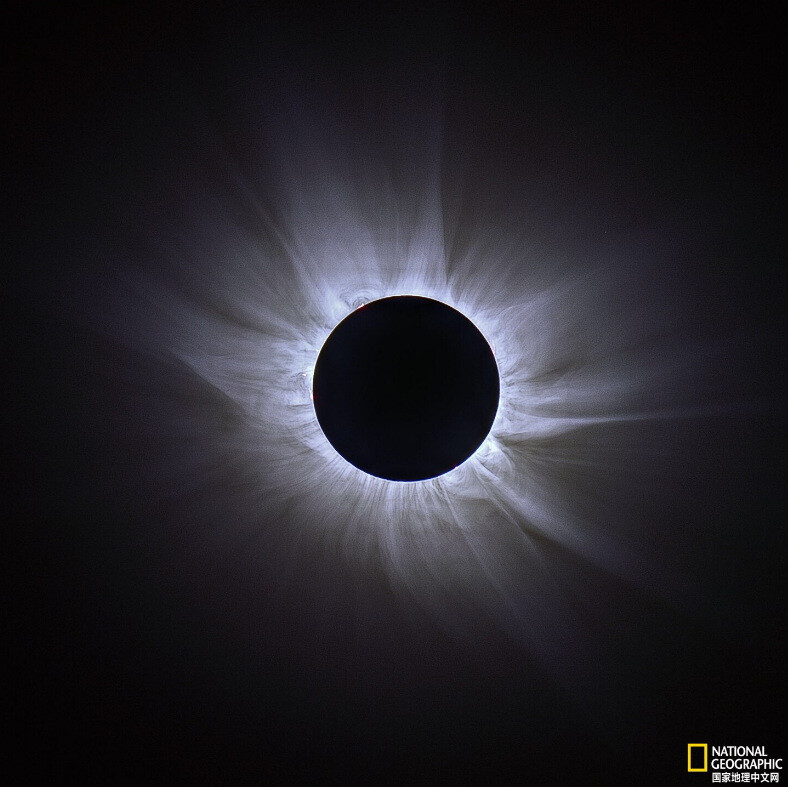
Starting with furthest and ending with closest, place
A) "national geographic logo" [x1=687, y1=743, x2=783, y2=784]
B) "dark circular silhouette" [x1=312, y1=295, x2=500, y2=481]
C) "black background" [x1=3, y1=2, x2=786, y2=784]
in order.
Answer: "national geographic logo" [x1=687, y1=743, x2=783, y2=784], "black background" [x1=3, y1=2, x2=786, y2=784], "dark circular silhouette" [x1=312, y1=295, x2=500, y2=481]

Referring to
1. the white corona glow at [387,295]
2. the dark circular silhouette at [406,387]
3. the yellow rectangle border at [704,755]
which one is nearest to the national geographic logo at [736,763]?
the yellow rectangle border at [704,755]

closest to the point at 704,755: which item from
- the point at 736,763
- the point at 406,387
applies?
the point at 736,763

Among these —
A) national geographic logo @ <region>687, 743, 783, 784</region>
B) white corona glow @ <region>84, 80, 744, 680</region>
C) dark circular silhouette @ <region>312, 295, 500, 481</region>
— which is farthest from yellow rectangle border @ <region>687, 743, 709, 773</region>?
dark circular silhouette @ <region>312, 295, 500, 481</region>

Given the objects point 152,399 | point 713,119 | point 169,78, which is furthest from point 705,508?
point 169,78

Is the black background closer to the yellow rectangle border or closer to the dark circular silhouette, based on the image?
the yellow rectangle border

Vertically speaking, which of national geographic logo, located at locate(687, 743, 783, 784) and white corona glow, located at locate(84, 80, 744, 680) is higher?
white corona glow, located at locate(84, 80, 744, 680)

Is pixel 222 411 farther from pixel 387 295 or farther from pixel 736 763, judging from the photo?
pixel 736 763
